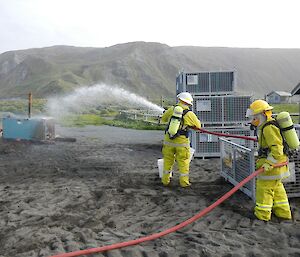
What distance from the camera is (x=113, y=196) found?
20.8ft

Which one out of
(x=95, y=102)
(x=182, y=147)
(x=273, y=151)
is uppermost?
(x=95, y=102)

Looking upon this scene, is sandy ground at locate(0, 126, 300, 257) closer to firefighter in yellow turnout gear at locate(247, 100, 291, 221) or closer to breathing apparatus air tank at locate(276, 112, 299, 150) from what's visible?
firefighter in yellow turnout gear at locate(247, 100, 291, 221)

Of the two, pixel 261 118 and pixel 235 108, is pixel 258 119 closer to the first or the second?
pixel 261 118

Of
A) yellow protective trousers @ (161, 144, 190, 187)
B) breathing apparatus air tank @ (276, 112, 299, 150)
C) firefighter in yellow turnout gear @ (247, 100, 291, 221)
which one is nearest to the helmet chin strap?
firefighter in yellow turnout gear @ (247, 100, 291, 221)

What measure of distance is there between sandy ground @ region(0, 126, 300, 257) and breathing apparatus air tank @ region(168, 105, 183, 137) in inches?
44.3

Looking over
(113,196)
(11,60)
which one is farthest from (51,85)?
(113,196)

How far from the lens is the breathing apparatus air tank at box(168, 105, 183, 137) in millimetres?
6703

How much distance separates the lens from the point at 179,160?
6930 mm

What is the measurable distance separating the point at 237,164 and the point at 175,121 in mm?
1393

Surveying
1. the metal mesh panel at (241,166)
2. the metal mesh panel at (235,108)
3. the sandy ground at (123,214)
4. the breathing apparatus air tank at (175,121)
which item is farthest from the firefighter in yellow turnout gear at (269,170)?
the metal mesh panel at (235,108)

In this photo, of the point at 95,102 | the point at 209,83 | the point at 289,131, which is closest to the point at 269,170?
the point at 289,131

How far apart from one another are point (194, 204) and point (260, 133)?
1602 millimetres

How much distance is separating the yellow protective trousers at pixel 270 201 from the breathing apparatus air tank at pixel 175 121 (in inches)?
81.4

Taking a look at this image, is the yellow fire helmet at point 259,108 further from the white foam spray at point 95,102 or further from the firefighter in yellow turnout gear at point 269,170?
the white foam spray at point 95,102
